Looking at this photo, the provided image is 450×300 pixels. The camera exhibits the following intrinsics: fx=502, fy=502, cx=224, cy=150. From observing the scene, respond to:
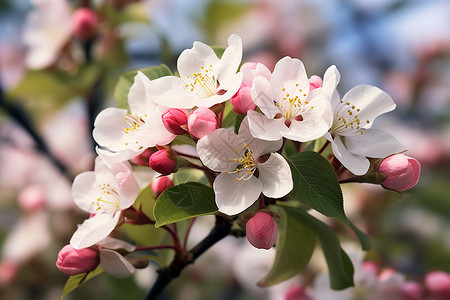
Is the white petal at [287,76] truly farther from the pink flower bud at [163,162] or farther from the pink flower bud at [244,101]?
the pink flower bud at [163,162]

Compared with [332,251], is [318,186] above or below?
above

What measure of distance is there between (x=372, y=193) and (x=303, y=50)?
4.08 ft

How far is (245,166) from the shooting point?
794mm

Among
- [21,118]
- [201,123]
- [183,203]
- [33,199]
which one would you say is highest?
[201,123]

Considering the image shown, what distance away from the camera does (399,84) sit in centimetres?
338

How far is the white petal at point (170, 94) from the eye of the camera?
81 centimetres

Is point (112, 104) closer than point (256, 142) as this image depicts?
No

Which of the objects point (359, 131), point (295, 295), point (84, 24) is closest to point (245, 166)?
point (359, 131)

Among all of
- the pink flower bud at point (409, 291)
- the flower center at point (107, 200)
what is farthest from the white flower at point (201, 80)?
the pink flower bud at point (409, 291)

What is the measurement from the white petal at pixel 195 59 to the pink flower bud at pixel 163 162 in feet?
0.55

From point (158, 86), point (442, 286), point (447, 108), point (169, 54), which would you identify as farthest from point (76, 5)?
point (447, 108)

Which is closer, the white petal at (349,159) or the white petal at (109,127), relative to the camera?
the white petal at (349,159)

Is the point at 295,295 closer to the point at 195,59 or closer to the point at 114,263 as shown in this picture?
the point at 114,263

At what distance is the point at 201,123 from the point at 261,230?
0.19 metres
